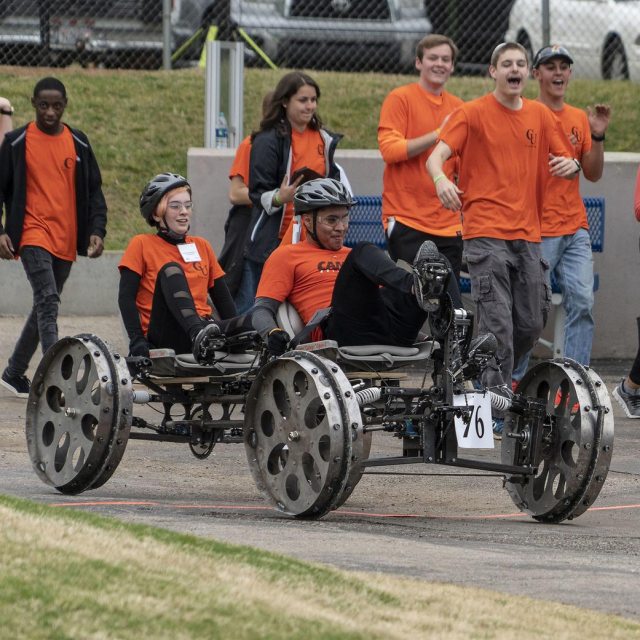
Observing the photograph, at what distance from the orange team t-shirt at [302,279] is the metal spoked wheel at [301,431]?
3.04 feet

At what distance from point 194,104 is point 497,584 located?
13783 millimetres

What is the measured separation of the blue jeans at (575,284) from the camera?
12008 mm

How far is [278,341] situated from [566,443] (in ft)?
4.60

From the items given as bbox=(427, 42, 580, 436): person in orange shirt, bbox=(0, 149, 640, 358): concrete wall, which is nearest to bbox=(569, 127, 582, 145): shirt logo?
bbox=(427, 42, 580, 436): person in orange shirt

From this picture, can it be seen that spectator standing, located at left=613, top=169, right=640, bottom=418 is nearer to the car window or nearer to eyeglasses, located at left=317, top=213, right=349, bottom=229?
eyeglasses, located at left=317, top=213, right=349, bottom=229

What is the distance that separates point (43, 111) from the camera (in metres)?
12.2

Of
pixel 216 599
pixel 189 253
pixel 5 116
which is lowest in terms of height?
pixel 216 599

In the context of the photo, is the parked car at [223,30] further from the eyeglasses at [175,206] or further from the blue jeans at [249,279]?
the eyeglasses at [175,206]

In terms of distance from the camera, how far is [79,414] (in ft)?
28.4

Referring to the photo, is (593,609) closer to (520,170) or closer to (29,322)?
(520,170)

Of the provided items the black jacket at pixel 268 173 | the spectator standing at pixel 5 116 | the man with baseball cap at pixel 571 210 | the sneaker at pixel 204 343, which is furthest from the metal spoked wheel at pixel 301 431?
the spectator standing at pixel 5 116

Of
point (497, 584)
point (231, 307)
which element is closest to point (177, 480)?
point (231, 307)

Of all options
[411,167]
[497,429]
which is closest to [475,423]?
[497,429]

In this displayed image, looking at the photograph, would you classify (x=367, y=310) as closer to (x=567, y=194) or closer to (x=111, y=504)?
(x=111, y=504)
